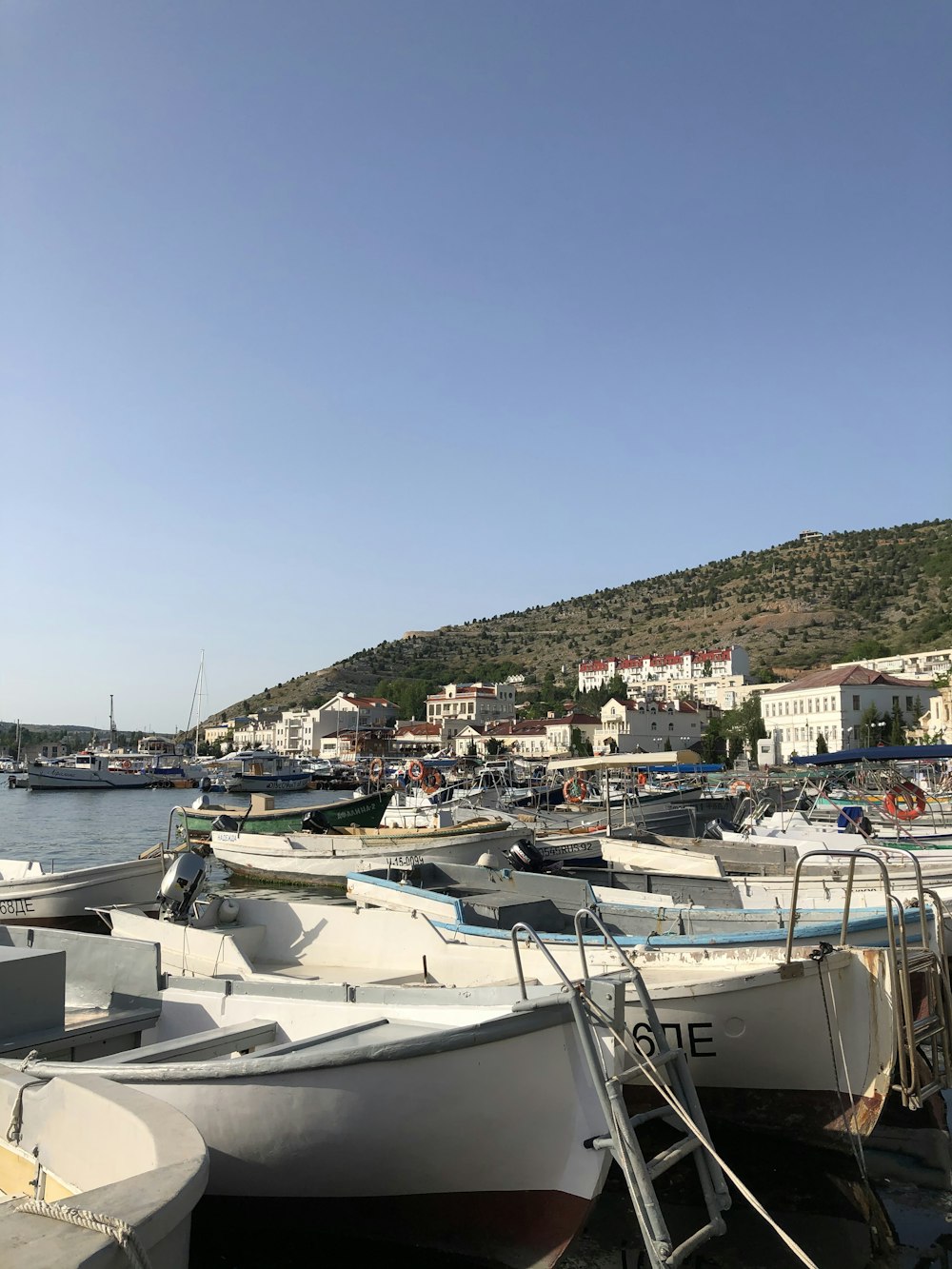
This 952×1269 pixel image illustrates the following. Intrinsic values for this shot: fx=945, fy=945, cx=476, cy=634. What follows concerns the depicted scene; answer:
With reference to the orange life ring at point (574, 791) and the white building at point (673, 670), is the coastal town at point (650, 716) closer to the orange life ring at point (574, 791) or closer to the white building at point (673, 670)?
the white building at point (673, 670)

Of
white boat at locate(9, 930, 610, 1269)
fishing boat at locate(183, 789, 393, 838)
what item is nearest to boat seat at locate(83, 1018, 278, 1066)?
white boat at locate(9, 930, 610, 1269)

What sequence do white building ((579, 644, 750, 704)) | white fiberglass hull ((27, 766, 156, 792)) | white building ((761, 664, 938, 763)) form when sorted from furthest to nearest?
1. white building ((579, 644, 750, 704))
2. white building ((761, 664, 938, 763))
3. white fiberglass hull ((27, 766, 156, 792))

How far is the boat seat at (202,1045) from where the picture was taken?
6164mm

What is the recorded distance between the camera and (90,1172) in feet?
14.0

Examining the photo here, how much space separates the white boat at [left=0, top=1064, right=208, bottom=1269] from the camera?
308 cm

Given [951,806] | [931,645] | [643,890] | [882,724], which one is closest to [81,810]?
[951,806]

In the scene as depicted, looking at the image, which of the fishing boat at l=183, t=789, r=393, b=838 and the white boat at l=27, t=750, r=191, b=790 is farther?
the white boat at l=27, t=750, r=191, b=790

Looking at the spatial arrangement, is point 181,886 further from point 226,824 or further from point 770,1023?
point 226,824

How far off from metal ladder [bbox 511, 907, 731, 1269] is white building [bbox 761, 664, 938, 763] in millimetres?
83944

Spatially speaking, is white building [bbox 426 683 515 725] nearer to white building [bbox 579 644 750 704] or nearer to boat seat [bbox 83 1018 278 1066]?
white building [bbox 579 644 750 704]

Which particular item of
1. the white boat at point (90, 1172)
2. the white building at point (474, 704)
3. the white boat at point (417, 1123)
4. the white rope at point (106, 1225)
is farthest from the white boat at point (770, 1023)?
the white building at point (474, 704)

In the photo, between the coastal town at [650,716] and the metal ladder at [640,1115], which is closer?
the metal ladder at [640,1115]

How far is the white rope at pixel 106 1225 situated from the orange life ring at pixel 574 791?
36368 mm

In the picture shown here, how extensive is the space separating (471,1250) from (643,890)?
876cm
